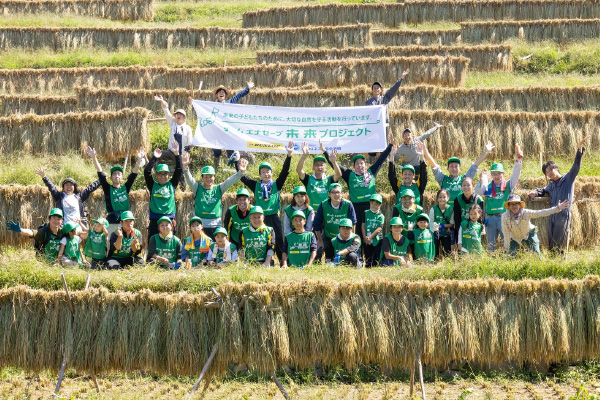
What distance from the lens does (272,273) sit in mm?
10875

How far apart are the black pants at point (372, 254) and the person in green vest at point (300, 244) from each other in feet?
3.54

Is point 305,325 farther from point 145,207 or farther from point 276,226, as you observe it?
point 145,207

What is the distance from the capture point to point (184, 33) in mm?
28047

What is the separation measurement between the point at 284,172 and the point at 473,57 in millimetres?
13354

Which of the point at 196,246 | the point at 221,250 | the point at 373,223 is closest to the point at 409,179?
the point at 373,223

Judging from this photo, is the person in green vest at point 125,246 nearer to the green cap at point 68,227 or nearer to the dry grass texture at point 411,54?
the green cap at point 68,227

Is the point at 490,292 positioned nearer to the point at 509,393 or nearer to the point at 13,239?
the point at 509,393

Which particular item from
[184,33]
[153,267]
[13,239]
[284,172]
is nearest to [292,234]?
[284,172]

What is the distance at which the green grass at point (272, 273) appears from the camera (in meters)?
10.8

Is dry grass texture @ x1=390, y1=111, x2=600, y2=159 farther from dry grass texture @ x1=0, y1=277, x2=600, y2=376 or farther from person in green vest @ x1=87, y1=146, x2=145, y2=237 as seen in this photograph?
dry grass texture @ x1=0, y1=277, x2=600, y2=376

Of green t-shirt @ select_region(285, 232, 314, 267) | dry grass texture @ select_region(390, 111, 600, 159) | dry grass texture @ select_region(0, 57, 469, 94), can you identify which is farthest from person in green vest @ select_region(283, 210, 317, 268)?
dry grass texture @ select_region(0, 57, 469, 94)

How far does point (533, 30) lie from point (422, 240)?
17237mm

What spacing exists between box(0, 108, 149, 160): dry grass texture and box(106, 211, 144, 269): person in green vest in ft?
20.3

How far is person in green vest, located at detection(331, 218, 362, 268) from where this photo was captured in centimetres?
1218
